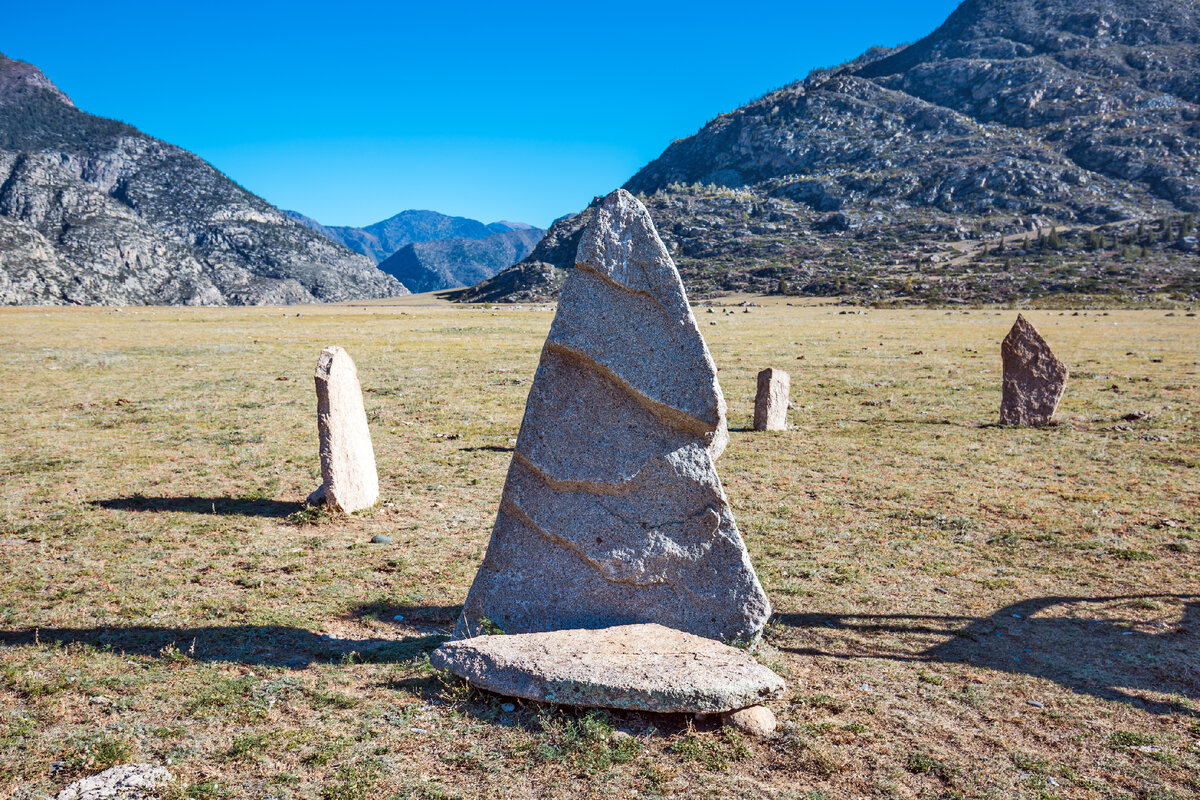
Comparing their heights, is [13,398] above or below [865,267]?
below

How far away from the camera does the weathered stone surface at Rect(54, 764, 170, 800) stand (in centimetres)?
390

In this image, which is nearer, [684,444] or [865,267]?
[684,444]

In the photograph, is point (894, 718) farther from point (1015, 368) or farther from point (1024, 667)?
point (1015, 368)

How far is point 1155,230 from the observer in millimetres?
136875

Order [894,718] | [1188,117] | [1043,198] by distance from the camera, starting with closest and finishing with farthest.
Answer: [894,718] → [1043,198] → [1188,117]

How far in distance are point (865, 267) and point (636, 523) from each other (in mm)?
143218

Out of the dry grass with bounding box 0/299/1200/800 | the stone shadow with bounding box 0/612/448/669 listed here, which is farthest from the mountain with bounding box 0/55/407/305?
the stone shadow with bounding box 0/612/448/669

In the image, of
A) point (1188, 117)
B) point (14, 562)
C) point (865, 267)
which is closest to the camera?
point (14, 562)

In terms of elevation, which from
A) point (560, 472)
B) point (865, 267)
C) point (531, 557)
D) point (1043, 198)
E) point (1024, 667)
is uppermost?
point (1043, 198)

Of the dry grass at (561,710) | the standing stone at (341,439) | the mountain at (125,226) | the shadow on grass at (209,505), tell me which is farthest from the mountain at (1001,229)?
the shadow on grass at (209,505)

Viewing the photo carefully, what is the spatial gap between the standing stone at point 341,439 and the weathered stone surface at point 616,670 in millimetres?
5095

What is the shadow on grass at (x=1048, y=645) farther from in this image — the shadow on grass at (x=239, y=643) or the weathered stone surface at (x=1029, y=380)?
the weathered stone surface at (x=1029, y=380)

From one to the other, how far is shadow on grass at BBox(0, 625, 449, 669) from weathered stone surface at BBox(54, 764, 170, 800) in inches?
60.6

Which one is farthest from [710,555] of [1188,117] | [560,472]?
[1188,117]
